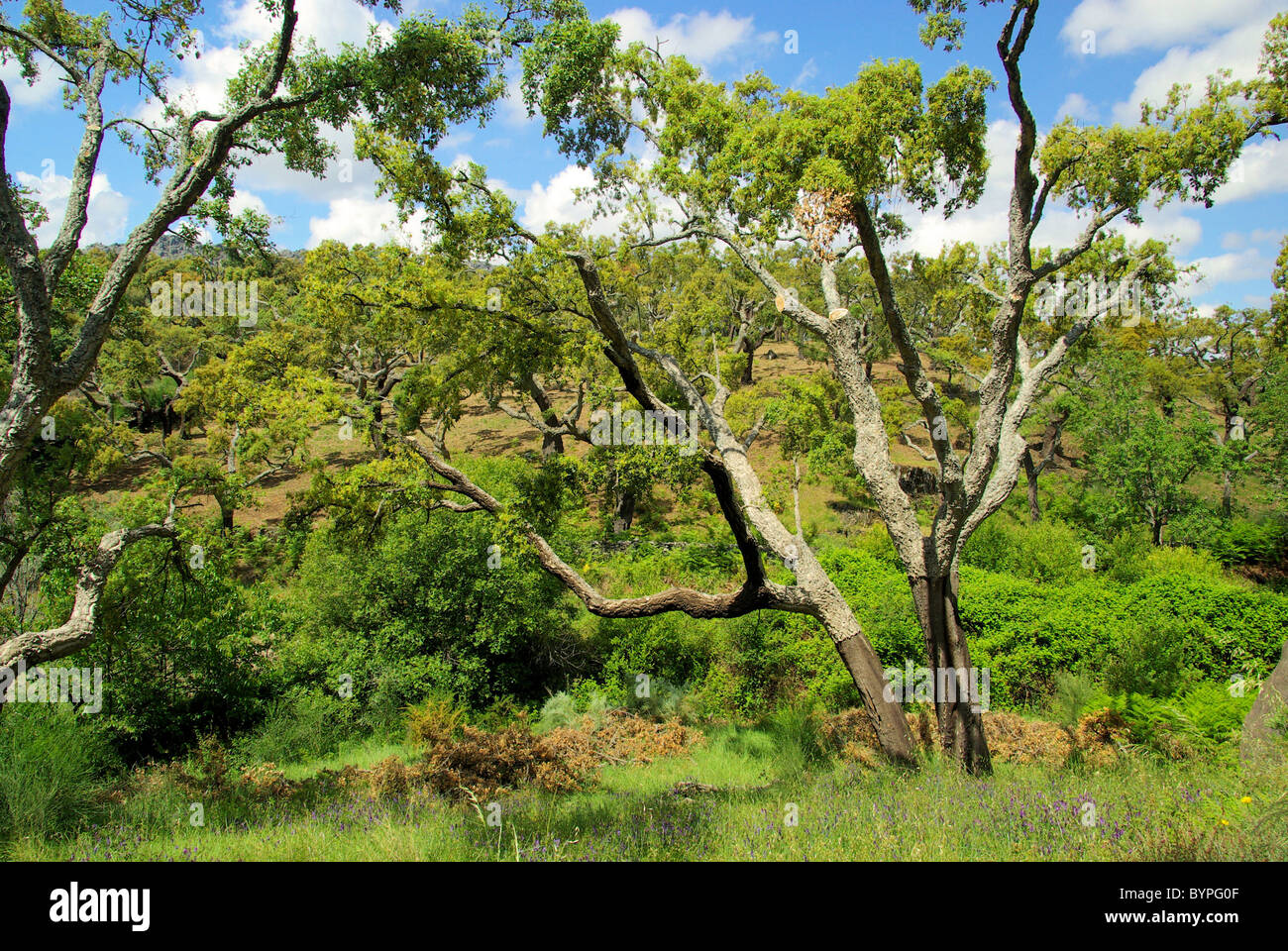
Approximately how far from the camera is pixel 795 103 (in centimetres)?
854

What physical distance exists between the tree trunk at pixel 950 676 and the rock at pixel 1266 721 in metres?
2.39

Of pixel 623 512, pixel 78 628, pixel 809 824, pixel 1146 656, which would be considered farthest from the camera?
pixel 623 512

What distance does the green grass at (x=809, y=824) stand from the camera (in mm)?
4078

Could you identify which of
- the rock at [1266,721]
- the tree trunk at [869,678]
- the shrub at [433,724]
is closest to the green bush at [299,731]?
the shrub at [433,724]

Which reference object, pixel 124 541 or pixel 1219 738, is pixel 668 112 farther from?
pixel 1219 738

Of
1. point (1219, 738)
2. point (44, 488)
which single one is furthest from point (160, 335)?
point (1219, 738)

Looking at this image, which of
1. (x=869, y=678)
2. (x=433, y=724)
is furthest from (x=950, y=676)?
(x=433, y=724)

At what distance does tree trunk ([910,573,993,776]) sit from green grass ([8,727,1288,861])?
0.40 metres

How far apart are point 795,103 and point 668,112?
1895 millimetres

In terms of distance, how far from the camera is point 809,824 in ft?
16.3

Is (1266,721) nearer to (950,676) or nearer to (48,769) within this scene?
(950,676)

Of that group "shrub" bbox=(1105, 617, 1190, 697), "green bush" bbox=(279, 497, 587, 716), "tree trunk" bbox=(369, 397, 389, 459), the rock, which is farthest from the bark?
"shrub" bbox=(1105, 617, 1190, 697)

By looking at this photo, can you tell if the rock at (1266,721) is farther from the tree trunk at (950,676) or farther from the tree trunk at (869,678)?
the tree trunk at (869,678)

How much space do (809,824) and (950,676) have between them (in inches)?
144
